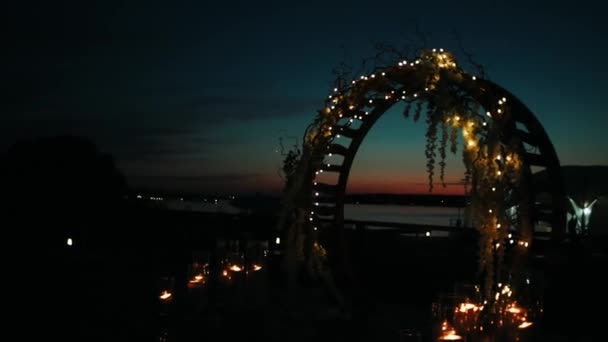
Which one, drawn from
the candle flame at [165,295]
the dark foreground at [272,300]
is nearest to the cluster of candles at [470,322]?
the dark foreground at [272,300]

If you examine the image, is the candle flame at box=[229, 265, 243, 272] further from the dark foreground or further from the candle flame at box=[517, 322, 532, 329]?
the candle flame at box=[517, 322, 532, 329]

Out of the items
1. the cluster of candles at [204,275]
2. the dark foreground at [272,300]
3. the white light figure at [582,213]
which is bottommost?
the dark foreground at [272,300]

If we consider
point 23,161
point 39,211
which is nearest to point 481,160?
point 39,211

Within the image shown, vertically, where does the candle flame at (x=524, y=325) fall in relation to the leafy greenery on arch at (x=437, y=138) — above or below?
below

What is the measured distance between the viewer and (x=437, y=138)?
5.43m

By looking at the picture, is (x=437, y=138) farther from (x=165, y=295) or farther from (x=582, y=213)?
(x=582, y=213)

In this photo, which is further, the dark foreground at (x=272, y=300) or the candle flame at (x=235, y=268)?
the candle flame at (x=235, y=268)

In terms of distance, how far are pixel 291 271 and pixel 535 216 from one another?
2.52 meters

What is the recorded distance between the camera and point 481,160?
16.9 ft

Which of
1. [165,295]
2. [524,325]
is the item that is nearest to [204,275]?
[165,295]

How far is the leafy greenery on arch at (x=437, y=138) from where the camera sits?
515 centimetres

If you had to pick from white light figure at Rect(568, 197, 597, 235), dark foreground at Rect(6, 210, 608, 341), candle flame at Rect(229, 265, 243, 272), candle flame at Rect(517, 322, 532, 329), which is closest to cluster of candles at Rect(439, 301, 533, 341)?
candle flame at Rect(517, 322, 532, 329)

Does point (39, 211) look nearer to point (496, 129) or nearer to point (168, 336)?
point (168, 336)

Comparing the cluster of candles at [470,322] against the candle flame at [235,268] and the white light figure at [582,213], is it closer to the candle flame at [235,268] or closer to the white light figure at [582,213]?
the candle flame at [235,268]
